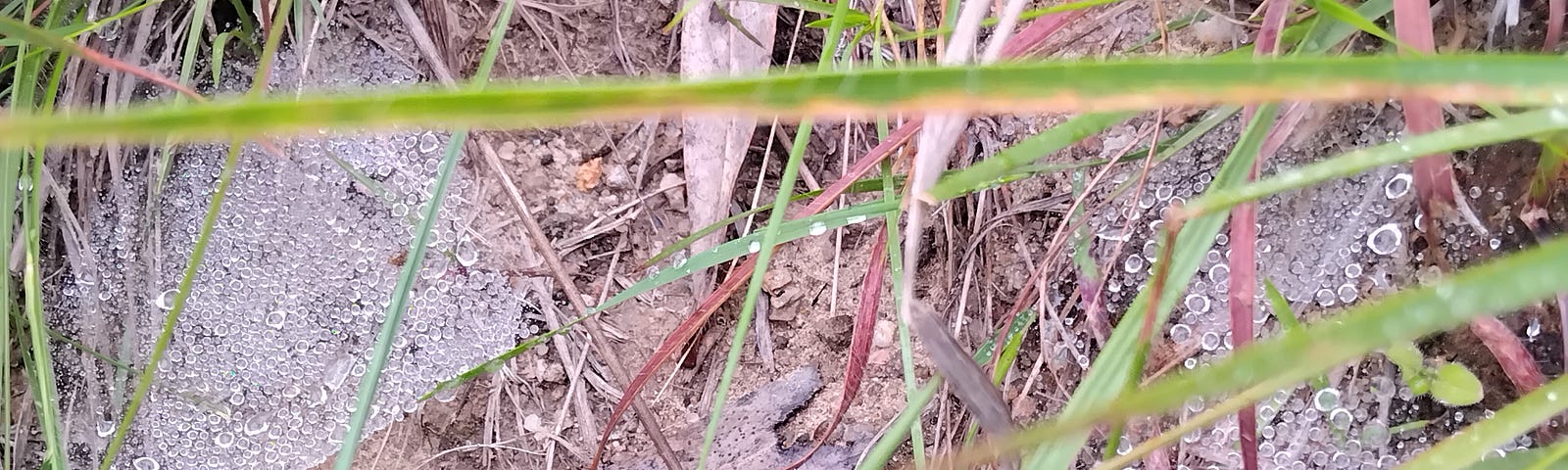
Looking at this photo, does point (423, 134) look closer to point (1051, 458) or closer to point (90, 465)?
point (90, 465)

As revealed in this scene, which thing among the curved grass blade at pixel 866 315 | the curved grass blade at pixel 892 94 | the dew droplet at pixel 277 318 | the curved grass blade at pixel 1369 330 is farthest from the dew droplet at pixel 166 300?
the curved grass blade at pixel 1369 330

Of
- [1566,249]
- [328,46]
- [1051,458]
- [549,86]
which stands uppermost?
[328,46]

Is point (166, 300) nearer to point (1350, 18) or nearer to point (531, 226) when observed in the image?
point (531, 226)

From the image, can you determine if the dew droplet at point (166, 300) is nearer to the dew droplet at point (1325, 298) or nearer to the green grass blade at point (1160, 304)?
the green grass blade at point (1160, 304)

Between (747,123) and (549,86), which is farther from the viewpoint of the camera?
(747,123)

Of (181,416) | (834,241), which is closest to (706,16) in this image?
(834,241)

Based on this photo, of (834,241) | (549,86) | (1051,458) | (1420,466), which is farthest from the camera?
(834,241)
